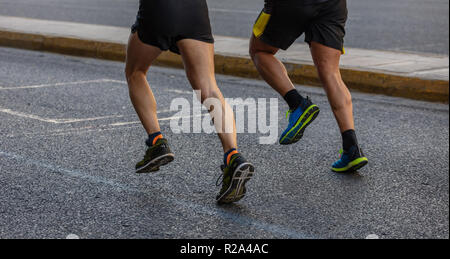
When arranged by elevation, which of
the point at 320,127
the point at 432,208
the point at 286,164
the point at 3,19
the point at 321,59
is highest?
the point at 321,59

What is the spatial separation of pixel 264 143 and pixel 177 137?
0.70 meters

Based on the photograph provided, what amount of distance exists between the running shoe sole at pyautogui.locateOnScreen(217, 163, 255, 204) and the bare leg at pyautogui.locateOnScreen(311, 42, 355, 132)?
0.98m

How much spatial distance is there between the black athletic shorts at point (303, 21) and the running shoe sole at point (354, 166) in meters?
0.72

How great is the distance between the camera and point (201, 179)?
4590 millimetres

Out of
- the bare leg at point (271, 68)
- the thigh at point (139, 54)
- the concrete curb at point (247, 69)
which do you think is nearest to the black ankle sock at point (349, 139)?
the bare leg at point (271, 68)

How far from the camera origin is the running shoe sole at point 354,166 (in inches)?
181

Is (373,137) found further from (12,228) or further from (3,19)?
(3,19)

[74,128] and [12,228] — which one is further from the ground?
[12,228]

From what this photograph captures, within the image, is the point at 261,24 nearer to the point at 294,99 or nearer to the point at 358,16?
the point at 294,99

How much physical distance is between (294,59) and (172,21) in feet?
16.6

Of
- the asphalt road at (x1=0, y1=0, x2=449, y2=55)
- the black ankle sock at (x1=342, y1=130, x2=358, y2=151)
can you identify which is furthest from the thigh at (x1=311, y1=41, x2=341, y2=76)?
the asphalt road at (x1=0, y1=0, x2=449, y2=55)

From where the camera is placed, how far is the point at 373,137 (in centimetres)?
581

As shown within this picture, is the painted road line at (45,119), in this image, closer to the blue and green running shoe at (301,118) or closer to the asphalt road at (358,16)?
the blue and green running shoe at (301,118)

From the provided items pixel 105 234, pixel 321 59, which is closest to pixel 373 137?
pixel 321 59
